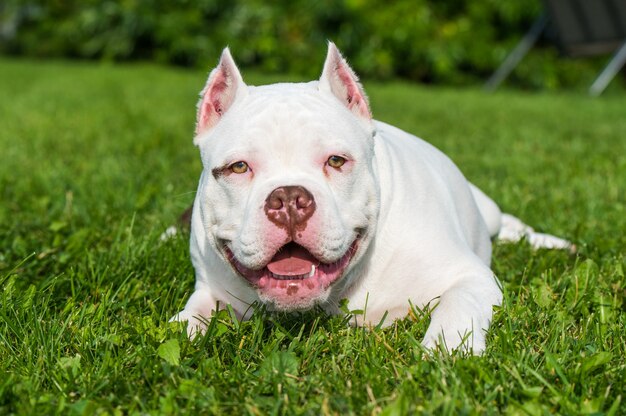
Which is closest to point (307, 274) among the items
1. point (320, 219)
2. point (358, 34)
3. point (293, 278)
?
point (293, 278)

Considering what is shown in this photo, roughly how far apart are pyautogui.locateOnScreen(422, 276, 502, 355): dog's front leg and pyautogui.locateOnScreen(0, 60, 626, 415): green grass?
6cm

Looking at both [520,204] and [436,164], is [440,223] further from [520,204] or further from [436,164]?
[520,204]

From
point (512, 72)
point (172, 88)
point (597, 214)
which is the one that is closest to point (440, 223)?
point (597, 214)

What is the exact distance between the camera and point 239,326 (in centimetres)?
245

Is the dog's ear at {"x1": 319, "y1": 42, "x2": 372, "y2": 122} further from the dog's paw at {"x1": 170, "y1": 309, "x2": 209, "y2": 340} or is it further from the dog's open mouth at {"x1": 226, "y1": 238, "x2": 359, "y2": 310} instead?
the dog's paw at {"x1": 170, "y1": 309, "x2": 209, "y2": 340}

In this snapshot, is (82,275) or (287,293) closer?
(287,293)

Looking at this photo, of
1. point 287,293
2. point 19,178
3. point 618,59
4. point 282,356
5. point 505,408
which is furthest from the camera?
point 618,59

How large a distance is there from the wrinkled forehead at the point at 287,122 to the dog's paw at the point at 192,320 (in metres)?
0.55

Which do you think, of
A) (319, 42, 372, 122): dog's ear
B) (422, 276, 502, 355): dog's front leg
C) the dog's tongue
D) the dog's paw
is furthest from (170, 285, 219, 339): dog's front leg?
(319, 42, 372, 122): dog's ear

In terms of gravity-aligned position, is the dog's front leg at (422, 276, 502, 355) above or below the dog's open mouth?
below

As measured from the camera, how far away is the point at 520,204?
453 cm

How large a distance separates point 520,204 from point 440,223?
6.03 feet

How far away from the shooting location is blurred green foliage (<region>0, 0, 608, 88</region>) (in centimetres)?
1497

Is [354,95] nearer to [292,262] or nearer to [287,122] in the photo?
[287,122]
